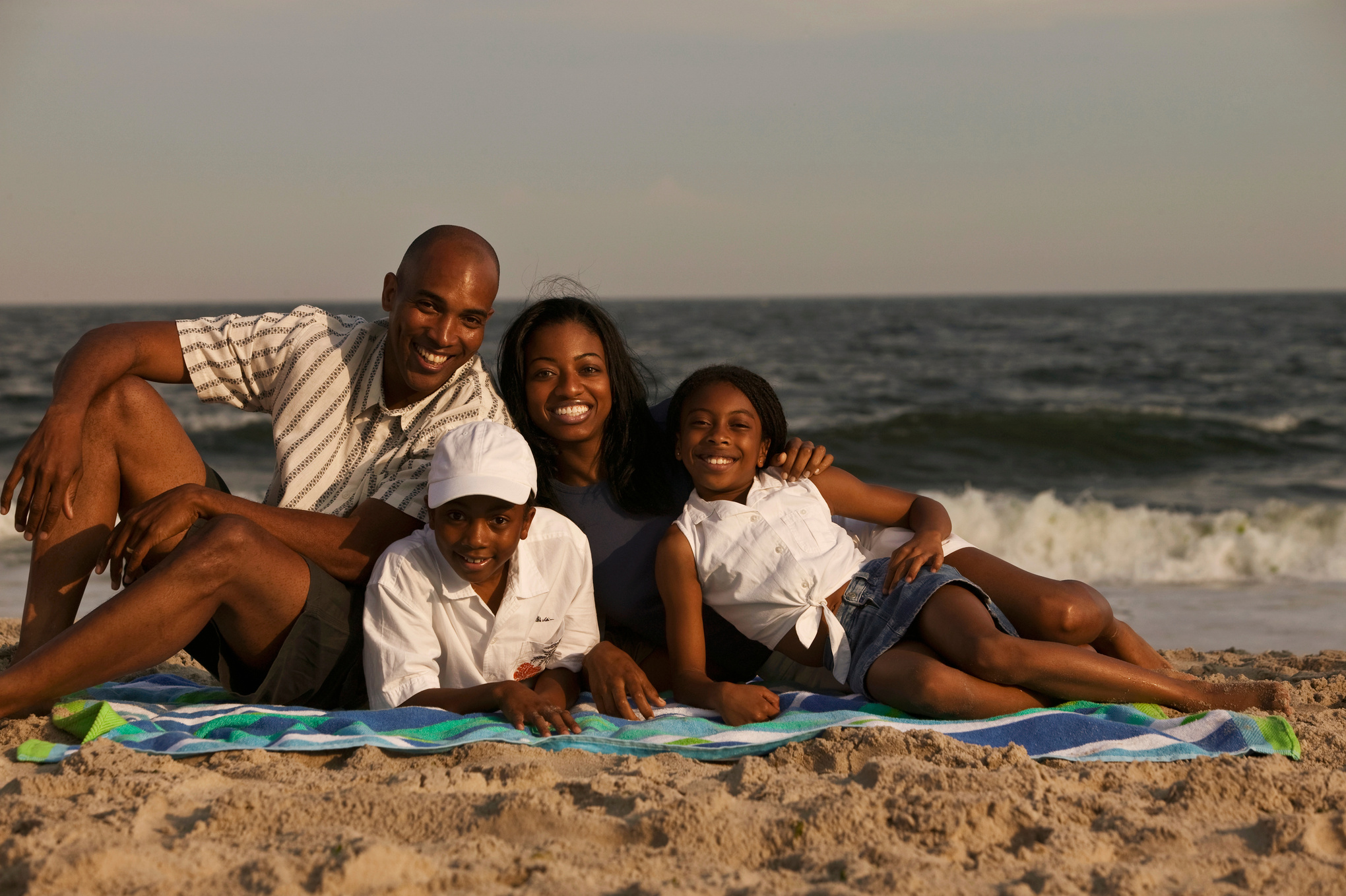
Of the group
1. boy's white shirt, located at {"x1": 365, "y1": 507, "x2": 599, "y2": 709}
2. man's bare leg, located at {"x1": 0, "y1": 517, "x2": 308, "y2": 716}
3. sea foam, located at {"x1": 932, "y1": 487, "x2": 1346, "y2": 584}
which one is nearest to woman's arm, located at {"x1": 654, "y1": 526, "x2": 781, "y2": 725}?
boy's white shirt, located at {"x1": 365, "y1": 507, "x2": 599, "y2": 709}

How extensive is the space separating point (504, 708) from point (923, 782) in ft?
3.78

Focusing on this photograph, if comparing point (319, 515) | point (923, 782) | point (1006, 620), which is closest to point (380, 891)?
point (923, 782)

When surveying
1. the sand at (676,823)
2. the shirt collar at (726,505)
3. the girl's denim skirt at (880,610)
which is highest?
the shirt collar at (726,505)

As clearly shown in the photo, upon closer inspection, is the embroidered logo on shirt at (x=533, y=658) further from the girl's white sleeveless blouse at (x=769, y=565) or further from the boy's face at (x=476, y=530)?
the girl's white sleeveless blouse at (x=769, y=565)

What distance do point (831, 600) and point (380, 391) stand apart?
164 cm

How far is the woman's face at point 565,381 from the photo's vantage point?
11.3 feet

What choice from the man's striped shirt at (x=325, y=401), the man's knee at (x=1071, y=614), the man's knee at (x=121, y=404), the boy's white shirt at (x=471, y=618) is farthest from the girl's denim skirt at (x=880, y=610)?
the man's knee at (x=121, y=404)

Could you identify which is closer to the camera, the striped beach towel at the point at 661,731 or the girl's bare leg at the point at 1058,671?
the striped beach towel at the point at 661,731

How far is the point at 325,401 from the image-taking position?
3.51 metres

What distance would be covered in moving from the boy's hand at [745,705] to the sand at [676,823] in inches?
11.1

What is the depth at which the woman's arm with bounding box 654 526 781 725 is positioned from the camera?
124 inches

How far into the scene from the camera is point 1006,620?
3.20 m

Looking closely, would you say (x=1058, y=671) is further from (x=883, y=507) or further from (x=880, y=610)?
(x=883, y=507)

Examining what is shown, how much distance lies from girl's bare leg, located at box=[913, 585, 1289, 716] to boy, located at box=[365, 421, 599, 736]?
110 cm
